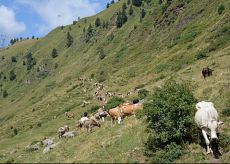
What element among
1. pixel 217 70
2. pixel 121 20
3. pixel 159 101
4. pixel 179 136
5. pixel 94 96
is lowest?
pixel 179 136

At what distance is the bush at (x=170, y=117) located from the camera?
22375mm

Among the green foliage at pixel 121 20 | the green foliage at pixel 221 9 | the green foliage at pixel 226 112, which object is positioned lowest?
the green foliage at pixel 226 112

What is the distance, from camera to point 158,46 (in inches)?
3228

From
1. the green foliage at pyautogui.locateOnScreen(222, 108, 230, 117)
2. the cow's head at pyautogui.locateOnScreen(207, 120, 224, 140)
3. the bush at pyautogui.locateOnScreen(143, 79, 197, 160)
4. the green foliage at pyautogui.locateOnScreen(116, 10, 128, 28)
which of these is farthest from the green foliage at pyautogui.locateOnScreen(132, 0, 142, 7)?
the cow's head at pyautogui.locateOnScreen(207, 120, 224, 140)

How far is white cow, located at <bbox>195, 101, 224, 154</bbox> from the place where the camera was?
20984 mm

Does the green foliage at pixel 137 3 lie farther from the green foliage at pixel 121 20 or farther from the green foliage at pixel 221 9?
the green foliage at pixel 221 9

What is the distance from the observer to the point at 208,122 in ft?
69.5

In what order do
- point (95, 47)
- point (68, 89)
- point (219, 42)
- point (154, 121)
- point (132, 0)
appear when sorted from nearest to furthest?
point (154, 121) → point (219, 42) → point (68, 89) → point (95, 47) → point (132, 0)

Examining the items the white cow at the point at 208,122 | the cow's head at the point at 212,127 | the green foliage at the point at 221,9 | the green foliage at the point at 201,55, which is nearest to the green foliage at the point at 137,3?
the green foliage at the point at 221,9

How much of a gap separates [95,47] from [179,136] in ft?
409

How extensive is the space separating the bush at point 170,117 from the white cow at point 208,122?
87cm

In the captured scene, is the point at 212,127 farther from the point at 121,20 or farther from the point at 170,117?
the point at 121,20

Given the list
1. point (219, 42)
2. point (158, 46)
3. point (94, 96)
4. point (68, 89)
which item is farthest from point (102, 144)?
point (68, 89)

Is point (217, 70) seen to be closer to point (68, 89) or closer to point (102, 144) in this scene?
point (102, 144)
